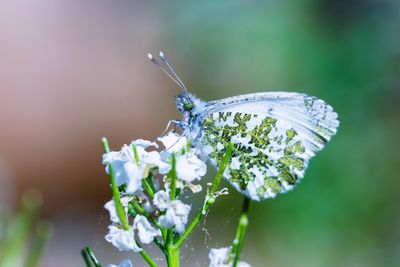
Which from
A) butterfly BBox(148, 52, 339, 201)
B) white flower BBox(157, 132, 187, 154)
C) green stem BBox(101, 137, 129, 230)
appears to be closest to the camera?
green stem BBox(101, 137, 129, 230)

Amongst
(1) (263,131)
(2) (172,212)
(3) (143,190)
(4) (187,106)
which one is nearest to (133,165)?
(3) (143,190)

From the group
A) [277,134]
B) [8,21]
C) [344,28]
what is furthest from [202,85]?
[277,134]

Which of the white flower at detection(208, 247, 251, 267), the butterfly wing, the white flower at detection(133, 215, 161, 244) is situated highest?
the butterfly wing

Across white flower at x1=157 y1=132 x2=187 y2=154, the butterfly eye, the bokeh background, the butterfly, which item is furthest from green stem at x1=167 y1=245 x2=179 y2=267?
the bokeh background

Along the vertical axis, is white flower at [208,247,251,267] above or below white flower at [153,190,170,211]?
below

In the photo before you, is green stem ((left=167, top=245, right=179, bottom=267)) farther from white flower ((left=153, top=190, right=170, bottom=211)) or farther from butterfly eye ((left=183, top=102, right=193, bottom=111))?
butterfly eye ((left=183, top=102, right=193, bottom=111))

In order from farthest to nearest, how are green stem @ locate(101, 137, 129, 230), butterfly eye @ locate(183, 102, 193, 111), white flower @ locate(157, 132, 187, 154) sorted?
butterfly eye @ locate(183, 102, 193, 111) < white flower @ locate(157, 132, 187, 154) < green stem @ locate(101, 137, 129, 230)

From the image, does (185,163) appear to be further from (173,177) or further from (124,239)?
(124,239)

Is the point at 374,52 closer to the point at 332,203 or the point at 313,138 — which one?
the point at 332,203
